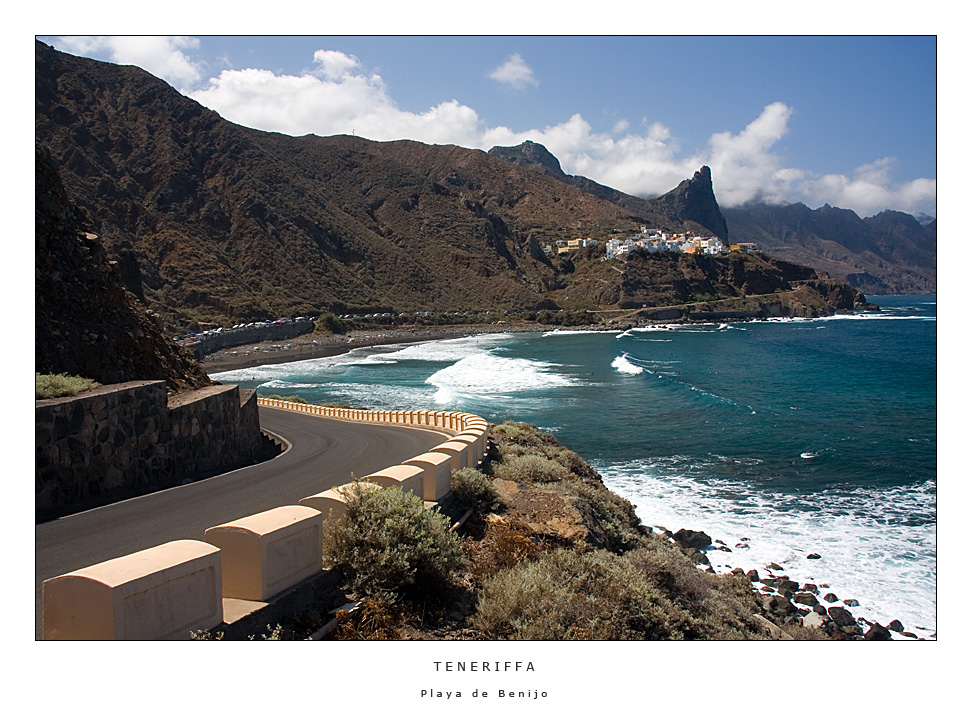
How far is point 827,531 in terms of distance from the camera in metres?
17.9

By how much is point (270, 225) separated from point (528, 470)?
347 feet

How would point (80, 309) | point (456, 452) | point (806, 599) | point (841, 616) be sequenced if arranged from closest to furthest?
point (456, 452)
point (80, 309)
point (841, 616)
point (806, 599)

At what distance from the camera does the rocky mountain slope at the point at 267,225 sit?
90938mm

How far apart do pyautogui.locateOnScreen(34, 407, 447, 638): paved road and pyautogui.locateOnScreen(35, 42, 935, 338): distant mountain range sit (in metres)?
56.3

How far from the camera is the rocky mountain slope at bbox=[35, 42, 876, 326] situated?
90.9 meters

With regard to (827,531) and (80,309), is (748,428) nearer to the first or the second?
(827,531)

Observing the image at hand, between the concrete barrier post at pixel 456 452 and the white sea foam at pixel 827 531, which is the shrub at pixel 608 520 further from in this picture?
the white sea foam at pixel 827 531

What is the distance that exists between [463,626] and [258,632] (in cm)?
174

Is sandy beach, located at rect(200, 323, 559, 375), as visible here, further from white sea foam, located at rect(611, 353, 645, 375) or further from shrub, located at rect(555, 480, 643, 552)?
shrub, located at rect(555, 480, 643, 552)

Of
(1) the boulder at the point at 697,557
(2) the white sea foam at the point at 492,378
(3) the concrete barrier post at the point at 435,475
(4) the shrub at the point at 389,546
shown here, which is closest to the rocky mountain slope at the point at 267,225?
(2) the white sea foam at the point at 492,378

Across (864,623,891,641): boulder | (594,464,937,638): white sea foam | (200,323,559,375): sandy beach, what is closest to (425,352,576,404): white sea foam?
(594,464,937,638): white sea foam

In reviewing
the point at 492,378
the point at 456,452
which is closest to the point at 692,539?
the point at 456,452

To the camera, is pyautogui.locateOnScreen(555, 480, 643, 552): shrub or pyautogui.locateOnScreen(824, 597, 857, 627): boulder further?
pyautogui.locateOnScreen(824, 597, 857, 627): boulder

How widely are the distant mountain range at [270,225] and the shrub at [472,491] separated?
63.8 m
